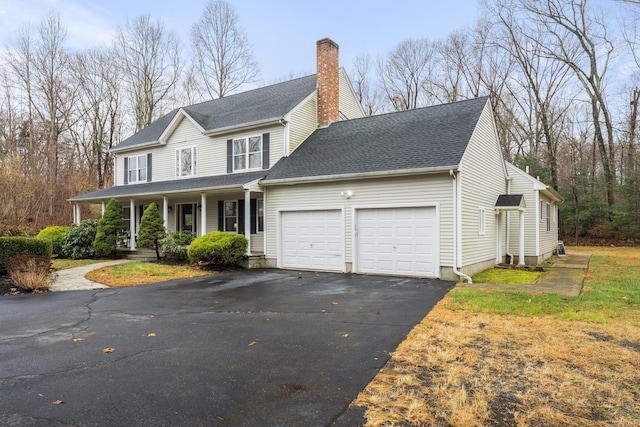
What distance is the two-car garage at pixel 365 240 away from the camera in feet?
35.7

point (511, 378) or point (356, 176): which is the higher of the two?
point (356, 176)

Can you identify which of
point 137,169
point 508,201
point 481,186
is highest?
point 137,169

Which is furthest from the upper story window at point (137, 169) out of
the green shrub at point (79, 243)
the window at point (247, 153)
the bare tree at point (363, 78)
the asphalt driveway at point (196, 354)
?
the bare tree at point (363, 78)

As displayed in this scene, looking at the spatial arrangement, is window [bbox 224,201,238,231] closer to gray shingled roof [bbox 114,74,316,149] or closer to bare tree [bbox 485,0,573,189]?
gray shingled roof [bbox 114,74,316,149]

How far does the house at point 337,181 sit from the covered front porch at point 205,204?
59mm

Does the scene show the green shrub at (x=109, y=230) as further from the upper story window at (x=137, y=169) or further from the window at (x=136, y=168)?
the window at (x=136, y=168)

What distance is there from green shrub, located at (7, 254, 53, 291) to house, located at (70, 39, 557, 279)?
18.3 feet

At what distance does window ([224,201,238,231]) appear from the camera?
52.3 feet

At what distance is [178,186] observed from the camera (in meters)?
16.0

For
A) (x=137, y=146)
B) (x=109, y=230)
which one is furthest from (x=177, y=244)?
(x=137, y=146)

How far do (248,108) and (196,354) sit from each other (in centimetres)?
1424

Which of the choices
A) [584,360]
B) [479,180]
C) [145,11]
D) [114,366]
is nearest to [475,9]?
[479,180]

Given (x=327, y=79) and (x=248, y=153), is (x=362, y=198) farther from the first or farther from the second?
(x=327, y=79)

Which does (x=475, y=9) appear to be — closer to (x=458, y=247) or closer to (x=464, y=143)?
(x=464, y=143)
